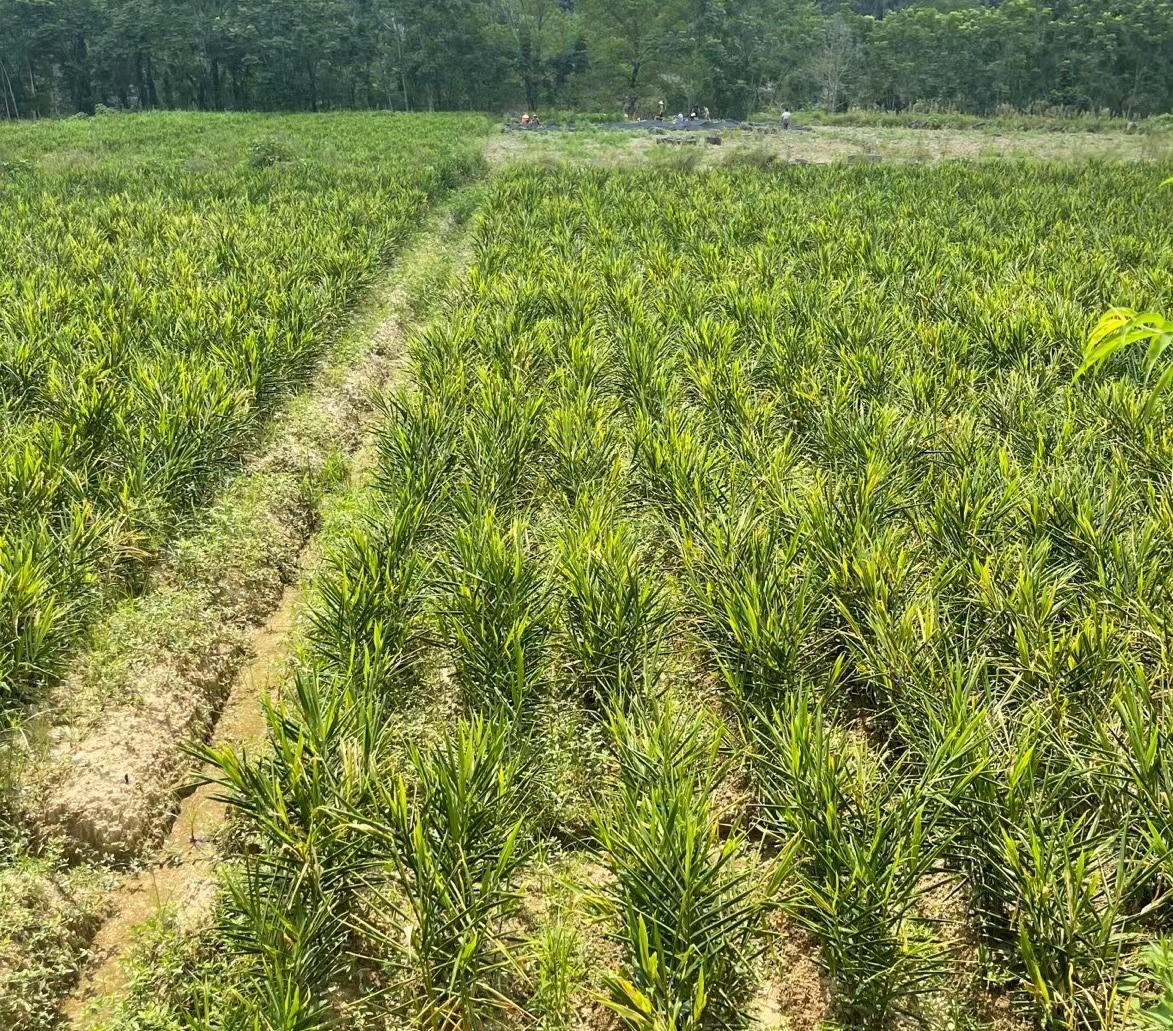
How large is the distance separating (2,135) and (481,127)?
1708 cm

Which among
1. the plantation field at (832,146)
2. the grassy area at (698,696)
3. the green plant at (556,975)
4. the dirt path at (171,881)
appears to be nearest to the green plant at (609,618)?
the grassy area at (698,696)

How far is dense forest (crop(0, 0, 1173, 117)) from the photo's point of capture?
Result: 3872 centimetres

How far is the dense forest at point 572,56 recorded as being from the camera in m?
38.7

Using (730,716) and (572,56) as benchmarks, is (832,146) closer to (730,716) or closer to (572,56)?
(730,716)

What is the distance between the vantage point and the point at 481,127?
3080cm

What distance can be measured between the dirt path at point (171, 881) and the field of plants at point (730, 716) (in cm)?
17

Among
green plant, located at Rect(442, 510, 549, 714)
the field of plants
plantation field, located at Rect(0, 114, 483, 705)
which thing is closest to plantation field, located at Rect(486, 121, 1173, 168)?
plantation field, located at Rect(0, 114, 483, 705)

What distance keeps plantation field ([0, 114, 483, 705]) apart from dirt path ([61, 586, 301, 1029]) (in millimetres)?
798

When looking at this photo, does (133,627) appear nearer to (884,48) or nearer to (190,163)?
(190,163)

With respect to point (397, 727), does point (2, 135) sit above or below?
above

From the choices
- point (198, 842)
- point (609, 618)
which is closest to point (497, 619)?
point (609, 618)

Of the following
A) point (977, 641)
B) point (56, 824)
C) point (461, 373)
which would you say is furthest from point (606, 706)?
point (461, 373)

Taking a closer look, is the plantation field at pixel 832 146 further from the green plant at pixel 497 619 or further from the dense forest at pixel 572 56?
the green plant at pixel 497 619

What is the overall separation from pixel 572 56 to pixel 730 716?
52102 mm
